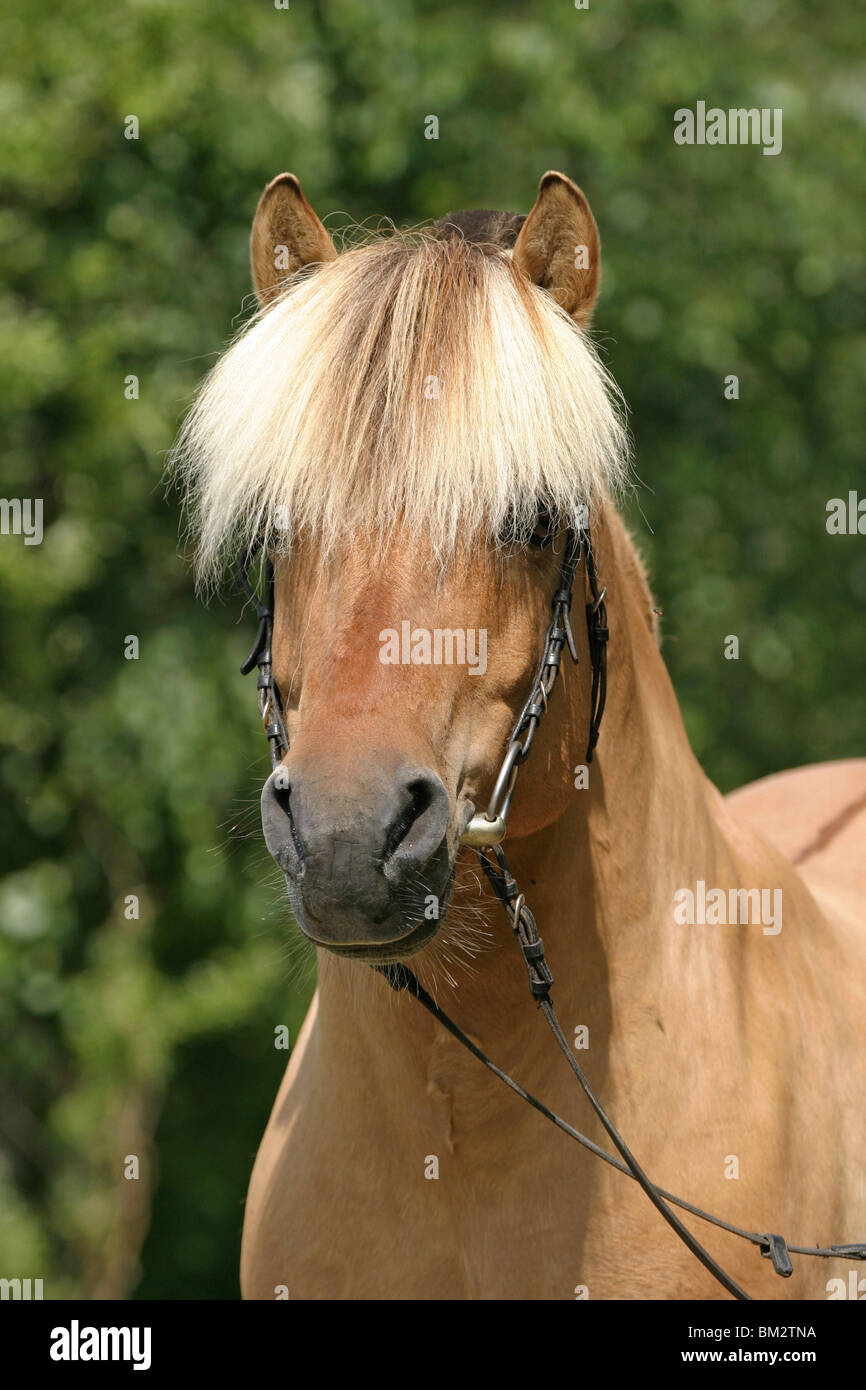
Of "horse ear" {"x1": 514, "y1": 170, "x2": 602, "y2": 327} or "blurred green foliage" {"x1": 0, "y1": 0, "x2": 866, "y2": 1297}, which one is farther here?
"blurred green foliage" {"x1": 0, "y1": 0, "x2": 866, "y2": 1297}

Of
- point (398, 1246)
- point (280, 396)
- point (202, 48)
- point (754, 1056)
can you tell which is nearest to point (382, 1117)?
point (398, 1246)

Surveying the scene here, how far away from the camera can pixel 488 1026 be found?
2600 mm

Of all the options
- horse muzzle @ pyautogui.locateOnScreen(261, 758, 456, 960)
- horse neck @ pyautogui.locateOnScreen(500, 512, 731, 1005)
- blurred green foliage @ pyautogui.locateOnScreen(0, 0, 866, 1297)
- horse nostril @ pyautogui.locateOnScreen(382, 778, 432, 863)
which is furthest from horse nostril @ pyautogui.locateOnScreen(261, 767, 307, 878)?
blurred green foliage @ pyautogui.locateOnScreen(0, 0, 866, 1297)

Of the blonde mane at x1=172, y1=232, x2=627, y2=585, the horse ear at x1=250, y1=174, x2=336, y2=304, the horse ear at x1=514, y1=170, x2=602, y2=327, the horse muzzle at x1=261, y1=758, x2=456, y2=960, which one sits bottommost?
the horse muzzle at x1=261, y1=758, x2=456, y2=960

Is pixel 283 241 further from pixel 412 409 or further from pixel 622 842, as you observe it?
pixel 622 842

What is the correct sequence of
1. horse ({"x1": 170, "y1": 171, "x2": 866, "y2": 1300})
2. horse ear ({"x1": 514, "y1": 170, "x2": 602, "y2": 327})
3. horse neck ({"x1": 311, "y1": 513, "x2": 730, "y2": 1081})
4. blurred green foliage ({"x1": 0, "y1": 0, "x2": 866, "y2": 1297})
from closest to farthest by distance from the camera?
horse ({"x1": 170, "y1": 171, "x2": 866, "y2": 1300}) < horse ear ({"x1": 514, "y1": 170, "x2": 602, "y2": 327}) < horse neck ({"x1": 311, "y1": 513, "x2": 730, "y2": 1081}) < blurred green foliage ({"x1": 0, "y1": 0, "x2": 866, "y2": 1297})

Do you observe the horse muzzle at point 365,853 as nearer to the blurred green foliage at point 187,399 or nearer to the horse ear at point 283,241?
the horse ear at point 283,241

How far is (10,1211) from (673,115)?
693 cm

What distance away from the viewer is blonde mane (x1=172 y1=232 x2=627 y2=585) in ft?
7.44

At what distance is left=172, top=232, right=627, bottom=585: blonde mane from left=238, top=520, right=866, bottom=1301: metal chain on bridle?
0.14m

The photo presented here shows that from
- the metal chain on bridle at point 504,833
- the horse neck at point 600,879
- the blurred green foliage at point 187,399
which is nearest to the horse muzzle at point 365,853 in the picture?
the metal chain on bridle at point 504,833

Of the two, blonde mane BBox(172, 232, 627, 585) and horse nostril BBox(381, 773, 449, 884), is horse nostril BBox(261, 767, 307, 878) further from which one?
blonde mane BBox(172, 232, 627, 585)
